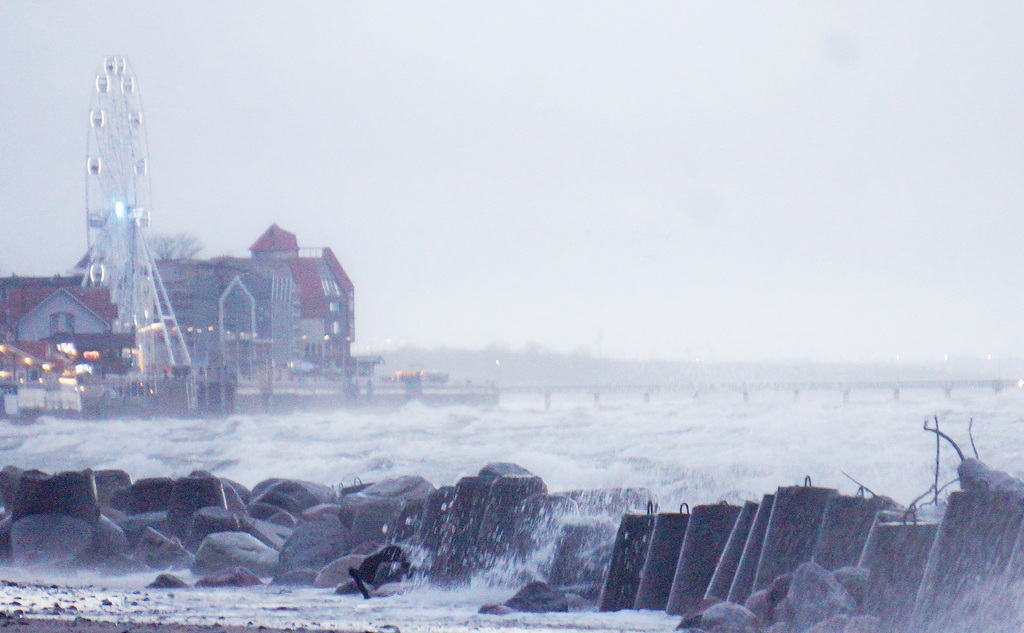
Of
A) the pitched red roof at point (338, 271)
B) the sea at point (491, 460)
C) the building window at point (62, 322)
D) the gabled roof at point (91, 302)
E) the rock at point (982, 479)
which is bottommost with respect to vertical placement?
the sea at point (491, 460)

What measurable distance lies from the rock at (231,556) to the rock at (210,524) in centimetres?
114

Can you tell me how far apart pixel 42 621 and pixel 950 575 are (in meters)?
4.56

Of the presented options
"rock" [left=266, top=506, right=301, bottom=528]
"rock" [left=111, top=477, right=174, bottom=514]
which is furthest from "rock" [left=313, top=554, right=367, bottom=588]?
"rock" [left=111, top=477, right=174, bottom=514]

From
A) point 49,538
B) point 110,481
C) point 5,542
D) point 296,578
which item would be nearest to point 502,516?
point 296,578

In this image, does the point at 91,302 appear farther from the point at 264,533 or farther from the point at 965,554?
the point at 965,554

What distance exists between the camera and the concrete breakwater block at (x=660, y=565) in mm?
7195

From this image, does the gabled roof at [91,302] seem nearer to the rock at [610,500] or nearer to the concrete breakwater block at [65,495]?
the concrete breakwater block at [65,495]

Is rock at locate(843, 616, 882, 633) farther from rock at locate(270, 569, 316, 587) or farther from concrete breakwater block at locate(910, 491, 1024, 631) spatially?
rock at locate(270, 569, 316, 587)

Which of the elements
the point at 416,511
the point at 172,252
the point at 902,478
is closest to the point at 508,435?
the point at 902,478

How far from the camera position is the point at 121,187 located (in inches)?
2151

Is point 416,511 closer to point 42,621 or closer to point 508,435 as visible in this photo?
point 42,621

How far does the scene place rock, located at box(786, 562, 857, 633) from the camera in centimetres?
603

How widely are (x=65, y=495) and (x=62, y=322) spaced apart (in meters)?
60.8

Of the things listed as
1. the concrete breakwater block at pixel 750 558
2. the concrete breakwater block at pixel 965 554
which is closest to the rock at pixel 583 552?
the concrete breakwater block at pixel 750 558
